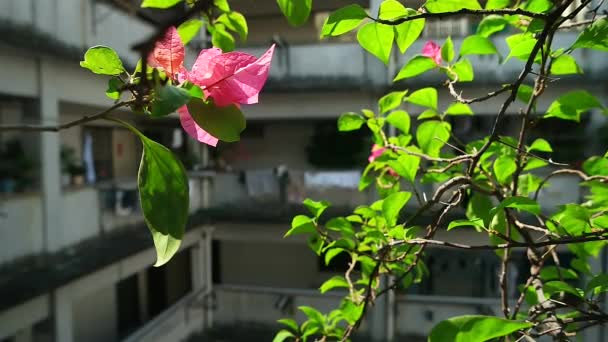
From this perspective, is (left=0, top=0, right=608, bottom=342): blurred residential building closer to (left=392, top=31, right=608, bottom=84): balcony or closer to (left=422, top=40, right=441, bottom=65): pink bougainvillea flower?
(left=392, top=31, right=608, bottom=84): balcony

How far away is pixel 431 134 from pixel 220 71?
58 cm

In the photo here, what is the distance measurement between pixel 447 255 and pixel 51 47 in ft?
14.6

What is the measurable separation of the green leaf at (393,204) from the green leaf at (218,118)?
1.08 feet

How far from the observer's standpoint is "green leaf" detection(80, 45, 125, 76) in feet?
1.09

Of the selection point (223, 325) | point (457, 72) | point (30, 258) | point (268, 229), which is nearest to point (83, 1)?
point (30, 258)

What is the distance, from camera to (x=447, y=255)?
5.23 meters

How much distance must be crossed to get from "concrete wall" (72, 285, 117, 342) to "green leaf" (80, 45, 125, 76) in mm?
4500

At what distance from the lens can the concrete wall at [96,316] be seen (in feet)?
13.9

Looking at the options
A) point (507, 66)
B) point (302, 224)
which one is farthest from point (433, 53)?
point (507, 66)

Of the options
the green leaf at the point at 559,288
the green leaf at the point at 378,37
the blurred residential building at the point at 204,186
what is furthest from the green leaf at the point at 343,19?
the blurred residential building at the point at 204,186

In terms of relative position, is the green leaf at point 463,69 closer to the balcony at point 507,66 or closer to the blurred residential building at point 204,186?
the blurred residential building at point 204,186

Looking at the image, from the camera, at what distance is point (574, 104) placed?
27.2 inches

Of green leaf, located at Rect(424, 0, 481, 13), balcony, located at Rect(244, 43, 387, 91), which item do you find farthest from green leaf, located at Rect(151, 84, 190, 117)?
balcony, located at Rect(244, 43, 387, 91)

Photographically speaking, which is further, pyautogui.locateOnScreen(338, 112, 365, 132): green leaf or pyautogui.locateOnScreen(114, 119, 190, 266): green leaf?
pyautogui.locateOnScreen(338, 112, 365, 132): green leaf
